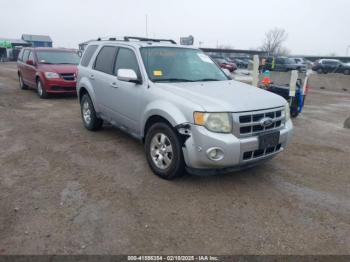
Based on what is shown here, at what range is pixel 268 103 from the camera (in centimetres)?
388

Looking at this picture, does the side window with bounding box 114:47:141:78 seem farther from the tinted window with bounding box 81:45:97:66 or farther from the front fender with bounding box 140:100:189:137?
the tinted window with bounding box 81:45:97:66

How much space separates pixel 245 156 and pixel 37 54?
9628 mm

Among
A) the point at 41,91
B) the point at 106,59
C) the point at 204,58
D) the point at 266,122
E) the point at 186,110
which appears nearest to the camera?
the point at 186,110

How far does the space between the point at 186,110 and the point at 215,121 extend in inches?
14.7

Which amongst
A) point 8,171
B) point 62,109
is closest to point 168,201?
point 8,171

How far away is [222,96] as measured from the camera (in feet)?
12.6

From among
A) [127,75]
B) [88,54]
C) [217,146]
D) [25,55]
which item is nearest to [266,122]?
[217,146]

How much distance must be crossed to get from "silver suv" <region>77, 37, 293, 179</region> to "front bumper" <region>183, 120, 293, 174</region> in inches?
0.4

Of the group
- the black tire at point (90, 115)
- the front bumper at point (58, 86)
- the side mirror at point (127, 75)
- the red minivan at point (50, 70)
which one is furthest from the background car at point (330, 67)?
the side mirror at point (127, 75)

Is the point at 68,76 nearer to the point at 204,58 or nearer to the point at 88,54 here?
the point at 88,54

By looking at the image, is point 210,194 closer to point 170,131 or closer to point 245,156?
point 245,156

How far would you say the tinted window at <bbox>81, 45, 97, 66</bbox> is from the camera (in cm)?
606

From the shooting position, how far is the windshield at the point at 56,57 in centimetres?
1063

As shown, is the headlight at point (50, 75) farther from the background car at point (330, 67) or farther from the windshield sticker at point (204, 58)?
the background car at point (330, 67)
